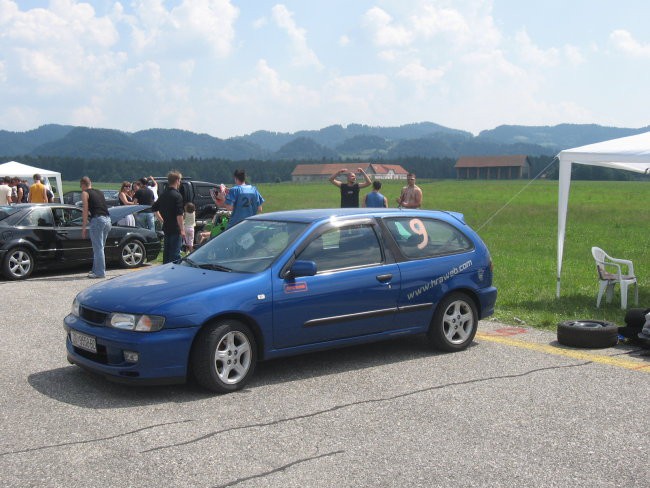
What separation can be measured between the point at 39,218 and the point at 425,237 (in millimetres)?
8703

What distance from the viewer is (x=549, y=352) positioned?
24.1 ft

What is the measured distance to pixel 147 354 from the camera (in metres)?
5.43

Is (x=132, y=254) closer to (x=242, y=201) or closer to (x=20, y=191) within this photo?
(x=242, y=201)

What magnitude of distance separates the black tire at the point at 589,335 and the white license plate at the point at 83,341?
4784mm

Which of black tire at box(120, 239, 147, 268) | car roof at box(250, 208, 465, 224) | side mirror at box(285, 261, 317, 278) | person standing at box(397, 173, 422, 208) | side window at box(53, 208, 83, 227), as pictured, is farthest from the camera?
black tire at box(120, 239, 147, 268)

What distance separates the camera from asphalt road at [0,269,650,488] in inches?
163

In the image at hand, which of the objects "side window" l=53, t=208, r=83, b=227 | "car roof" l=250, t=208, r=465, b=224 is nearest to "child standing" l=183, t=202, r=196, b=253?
"side window" l=53, t=208, r=83, b=227

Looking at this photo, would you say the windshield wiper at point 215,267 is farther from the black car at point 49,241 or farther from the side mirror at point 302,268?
the black car at point 49,241

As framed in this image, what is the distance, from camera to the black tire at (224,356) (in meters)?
5.61

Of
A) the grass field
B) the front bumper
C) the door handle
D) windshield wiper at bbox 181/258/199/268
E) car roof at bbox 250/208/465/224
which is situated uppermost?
car roof at bbox 250/208/465/224

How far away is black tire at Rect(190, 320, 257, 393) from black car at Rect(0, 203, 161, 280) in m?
8.21

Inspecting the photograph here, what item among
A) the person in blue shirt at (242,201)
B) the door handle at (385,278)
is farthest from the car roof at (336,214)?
the person in blue shirt at (242,201)

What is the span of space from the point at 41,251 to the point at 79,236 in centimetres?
79

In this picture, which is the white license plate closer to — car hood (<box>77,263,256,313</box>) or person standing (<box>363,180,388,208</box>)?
car hood (<box>77,263,256,313</box>)
